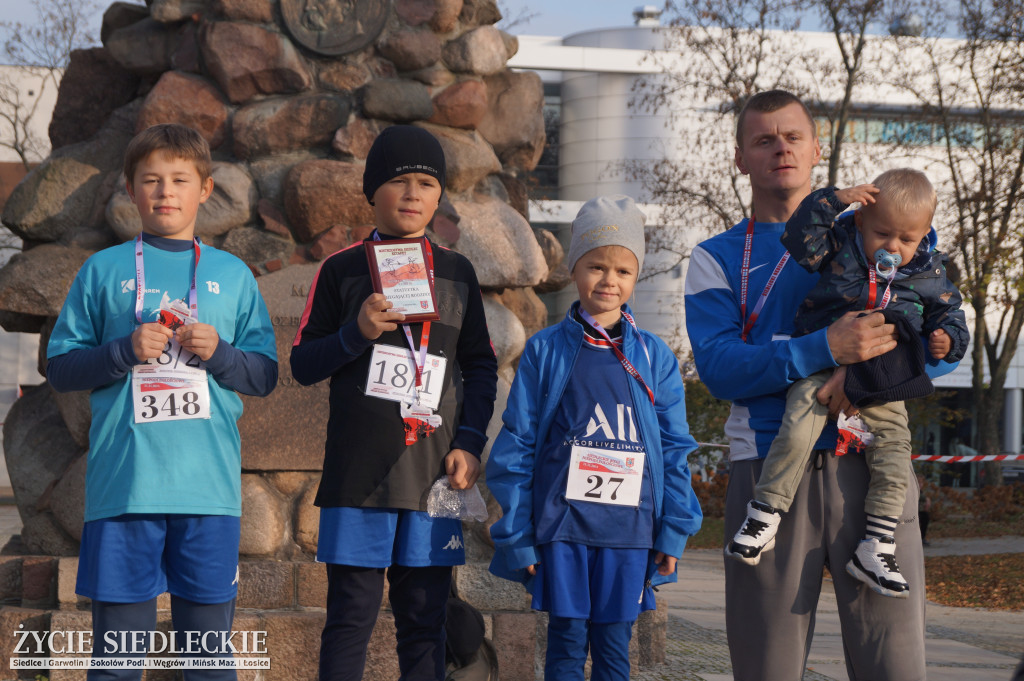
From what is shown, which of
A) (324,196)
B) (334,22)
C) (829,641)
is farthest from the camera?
(829,641)

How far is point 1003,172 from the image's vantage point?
49.7 feet

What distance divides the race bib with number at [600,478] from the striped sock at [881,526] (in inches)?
27.3

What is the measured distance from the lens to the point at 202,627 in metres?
2.74

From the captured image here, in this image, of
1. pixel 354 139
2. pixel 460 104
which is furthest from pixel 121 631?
pixel 460 104

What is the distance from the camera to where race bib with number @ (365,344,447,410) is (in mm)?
2865

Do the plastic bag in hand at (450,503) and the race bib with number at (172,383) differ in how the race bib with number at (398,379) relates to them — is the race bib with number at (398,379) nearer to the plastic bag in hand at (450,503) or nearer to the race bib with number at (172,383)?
the plastic bag in hand at (450,503)

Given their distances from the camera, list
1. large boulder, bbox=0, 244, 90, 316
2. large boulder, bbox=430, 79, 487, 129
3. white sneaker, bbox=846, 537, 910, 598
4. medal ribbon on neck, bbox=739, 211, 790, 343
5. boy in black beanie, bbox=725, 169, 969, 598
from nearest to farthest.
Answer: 1. white sneaker, bbox=846, 537, 910, 598
2. boy in black beanie, bbox=725, 169, 969, 598
3. medal ribbon on neck, bbox=739, 211, 790, 343
4. large boulder, bbox=0, 244, 90, 316
5. large boulder, bbox=430, 79, 487, 129

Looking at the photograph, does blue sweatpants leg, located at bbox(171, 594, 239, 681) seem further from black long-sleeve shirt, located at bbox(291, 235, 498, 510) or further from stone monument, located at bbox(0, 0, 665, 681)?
stone monument, located at bbox(0, 0, 665, 681)

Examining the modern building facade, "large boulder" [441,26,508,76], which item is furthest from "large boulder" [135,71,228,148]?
the modern building facade

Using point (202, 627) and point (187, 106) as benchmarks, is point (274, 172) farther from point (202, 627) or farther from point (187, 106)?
point (202, 627)

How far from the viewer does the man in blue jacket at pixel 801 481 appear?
7.56 feet

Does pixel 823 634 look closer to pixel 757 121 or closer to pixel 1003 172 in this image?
pixel 757 121

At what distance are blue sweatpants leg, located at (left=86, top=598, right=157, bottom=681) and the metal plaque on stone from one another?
271 centimetres

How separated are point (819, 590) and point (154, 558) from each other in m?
1.71
